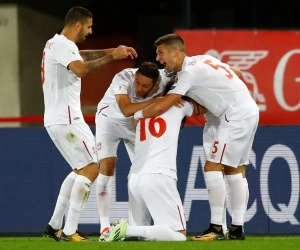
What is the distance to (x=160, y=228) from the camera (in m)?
7.70

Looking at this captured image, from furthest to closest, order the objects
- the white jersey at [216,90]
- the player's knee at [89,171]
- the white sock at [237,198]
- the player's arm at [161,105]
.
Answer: the player's knee at [89,171] → the white sock at [237,198] → the white jersey at [216,90] → the player's arm at [161,105]

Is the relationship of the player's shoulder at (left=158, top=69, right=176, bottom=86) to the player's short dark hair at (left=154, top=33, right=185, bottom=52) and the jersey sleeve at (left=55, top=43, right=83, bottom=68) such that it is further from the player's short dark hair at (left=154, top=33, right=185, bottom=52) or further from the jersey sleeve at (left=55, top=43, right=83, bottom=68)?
the jersey sleeve at (left=55, top=43, right=83, bottom=68)

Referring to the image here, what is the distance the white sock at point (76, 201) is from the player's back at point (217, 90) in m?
1.10

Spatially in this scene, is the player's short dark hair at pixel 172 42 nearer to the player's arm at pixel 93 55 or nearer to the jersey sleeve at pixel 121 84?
the jersey sleeve at pixel 121 84

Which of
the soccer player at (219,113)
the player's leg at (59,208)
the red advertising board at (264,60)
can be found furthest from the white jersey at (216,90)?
the red advertising board at (264,60)

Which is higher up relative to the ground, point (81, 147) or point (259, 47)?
point (259, 47)

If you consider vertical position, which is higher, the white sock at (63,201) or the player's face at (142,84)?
the player's face at (142,84)

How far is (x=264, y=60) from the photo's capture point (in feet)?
36.3

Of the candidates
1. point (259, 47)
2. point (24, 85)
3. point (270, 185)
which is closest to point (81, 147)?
point (270, 185)

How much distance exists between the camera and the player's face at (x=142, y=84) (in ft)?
26.8

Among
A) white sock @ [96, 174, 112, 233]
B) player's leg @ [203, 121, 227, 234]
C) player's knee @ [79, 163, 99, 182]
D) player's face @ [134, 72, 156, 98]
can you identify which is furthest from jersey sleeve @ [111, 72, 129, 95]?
white sock @ [96, 174, 112, 233]

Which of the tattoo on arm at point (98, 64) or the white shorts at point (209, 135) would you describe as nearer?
the tattoo on arm at point (98, 64)

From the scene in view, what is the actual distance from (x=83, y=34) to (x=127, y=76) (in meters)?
0.50

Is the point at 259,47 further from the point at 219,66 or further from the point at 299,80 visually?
the point at 219,66
